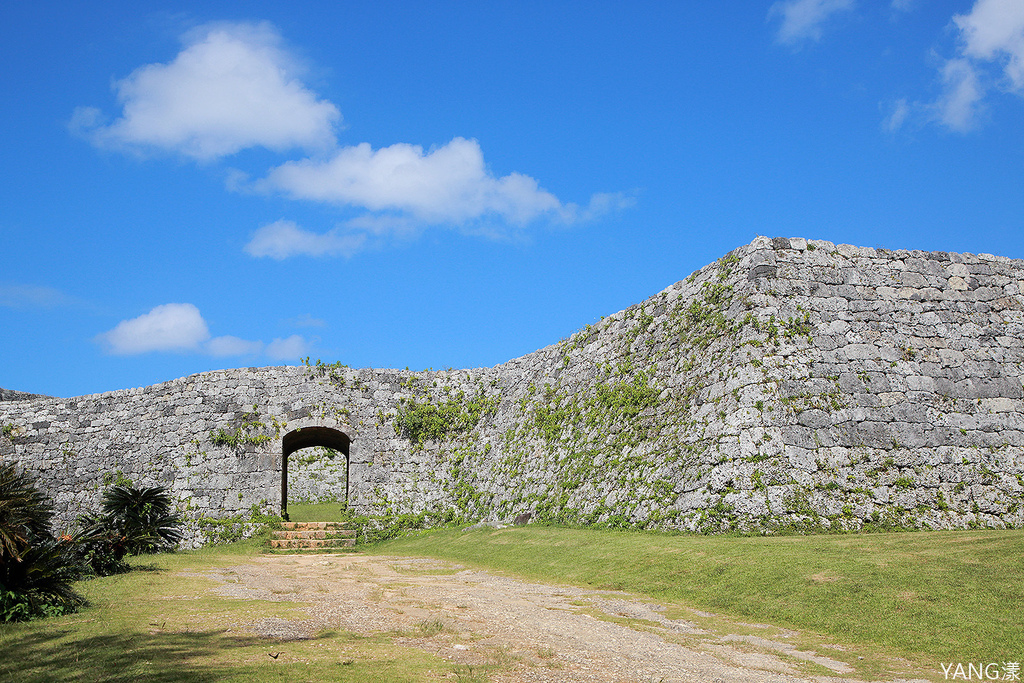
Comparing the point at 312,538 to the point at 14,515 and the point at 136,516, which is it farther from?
the point at 14,515

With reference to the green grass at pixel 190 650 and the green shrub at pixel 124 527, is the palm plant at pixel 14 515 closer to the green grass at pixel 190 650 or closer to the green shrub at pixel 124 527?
the green grass at pixel 190 650

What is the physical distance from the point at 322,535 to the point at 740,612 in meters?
12.5

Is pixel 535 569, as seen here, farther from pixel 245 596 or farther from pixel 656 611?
pixel 245 596

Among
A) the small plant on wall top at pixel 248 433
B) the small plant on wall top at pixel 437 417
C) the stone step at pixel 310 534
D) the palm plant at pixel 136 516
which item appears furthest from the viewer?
the small plant on wall top at pixel 437 417

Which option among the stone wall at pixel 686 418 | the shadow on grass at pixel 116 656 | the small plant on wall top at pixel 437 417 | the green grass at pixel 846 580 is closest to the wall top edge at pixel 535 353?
the stone wall at pixel 686 418

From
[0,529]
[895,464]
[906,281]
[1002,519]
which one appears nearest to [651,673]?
[0,529]

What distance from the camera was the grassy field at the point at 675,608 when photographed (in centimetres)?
485

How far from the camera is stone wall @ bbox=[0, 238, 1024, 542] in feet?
38.6

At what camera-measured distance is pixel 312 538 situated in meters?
17.3

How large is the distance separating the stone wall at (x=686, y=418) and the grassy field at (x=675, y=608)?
1679mm

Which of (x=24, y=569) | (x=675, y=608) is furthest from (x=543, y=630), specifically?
(x=24, y=569)

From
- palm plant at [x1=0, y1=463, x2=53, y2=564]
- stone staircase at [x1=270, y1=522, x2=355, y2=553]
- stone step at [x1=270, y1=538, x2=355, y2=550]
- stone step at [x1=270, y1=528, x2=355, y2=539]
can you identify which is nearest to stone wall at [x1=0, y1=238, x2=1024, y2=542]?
stone staircase at [x1=270, y1=522, x2=355, y2=553]

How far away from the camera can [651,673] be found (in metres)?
5.12

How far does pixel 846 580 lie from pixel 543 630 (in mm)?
3589
